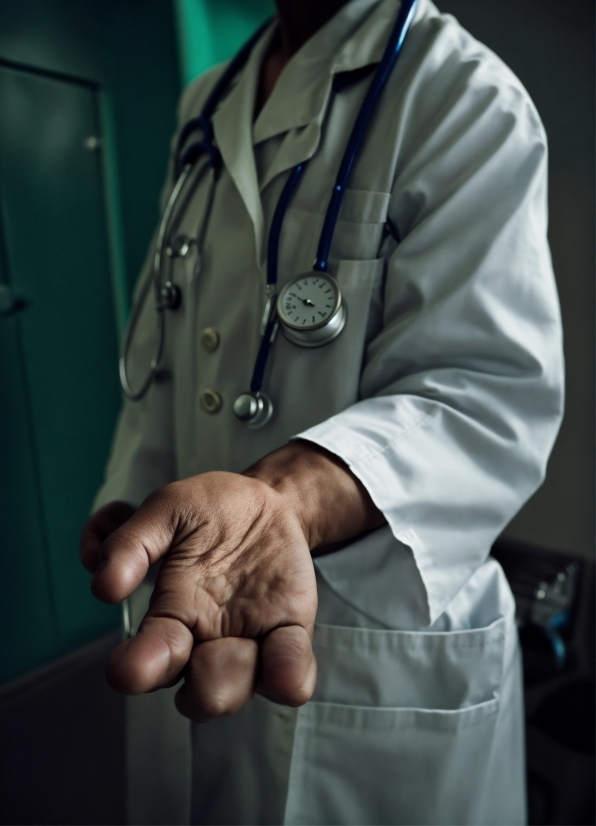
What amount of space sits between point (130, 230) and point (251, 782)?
1071 mm

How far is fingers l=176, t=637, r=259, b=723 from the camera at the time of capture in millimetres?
384

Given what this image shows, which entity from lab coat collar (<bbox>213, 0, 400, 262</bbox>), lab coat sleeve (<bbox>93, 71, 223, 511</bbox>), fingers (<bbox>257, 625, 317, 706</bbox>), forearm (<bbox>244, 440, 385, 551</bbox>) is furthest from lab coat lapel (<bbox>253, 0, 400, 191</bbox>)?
fingers (<bbox>257, 625, 317, 706</bbox>)

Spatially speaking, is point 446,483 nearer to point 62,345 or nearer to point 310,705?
point 310,705

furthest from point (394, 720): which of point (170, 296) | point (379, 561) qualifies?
point (170, 296)

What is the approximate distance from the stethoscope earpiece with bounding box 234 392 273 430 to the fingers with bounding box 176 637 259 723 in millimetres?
282

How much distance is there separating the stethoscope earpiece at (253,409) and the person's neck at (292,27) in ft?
1.35

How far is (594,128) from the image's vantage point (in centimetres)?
105

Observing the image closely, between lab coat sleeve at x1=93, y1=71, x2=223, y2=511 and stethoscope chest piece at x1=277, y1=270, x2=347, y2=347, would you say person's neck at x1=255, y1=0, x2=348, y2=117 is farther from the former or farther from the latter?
stethoscope chest piece at x1=277, y1=270, x2=347, y2=347

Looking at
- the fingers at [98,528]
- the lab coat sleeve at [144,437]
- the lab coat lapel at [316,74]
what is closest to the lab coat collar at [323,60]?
the lab coat lapel at [316,74]

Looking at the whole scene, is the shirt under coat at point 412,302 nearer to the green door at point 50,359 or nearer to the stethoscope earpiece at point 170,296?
the stethoscope earpiece at point 170,296

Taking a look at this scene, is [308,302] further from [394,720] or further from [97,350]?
[97,350]

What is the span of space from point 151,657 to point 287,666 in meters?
0.09

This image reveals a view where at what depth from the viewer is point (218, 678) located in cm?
39

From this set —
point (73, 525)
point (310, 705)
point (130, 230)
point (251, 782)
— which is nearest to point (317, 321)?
point (310, 705)
